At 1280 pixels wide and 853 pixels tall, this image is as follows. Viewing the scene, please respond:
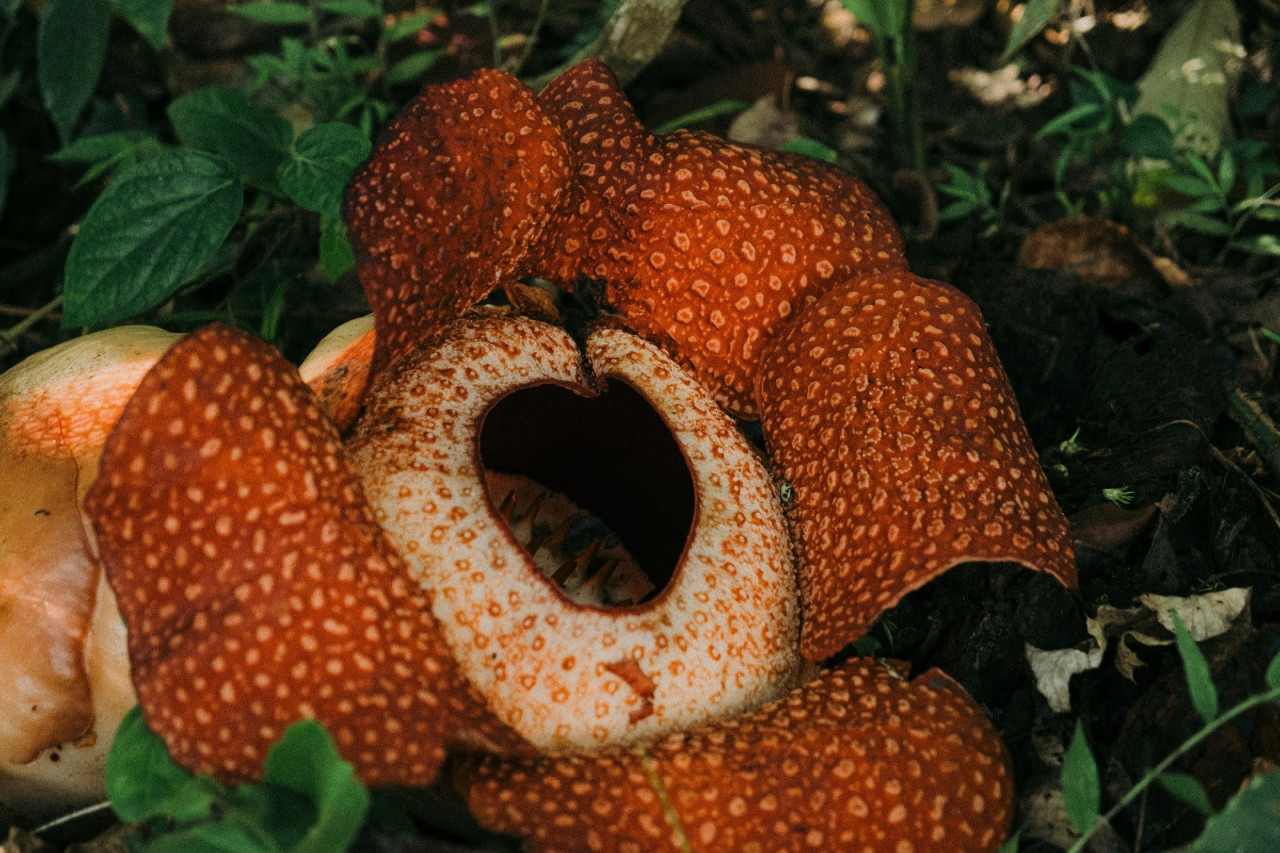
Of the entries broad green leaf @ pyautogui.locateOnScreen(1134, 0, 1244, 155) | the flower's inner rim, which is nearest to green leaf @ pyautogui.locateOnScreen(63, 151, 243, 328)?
the flower's inner rim

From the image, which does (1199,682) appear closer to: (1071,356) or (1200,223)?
(1071,356)

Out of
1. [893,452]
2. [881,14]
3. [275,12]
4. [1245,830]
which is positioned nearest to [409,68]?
[275,12]

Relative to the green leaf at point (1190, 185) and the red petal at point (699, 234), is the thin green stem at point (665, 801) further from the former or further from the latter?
the green leaf at point (1190, 185)

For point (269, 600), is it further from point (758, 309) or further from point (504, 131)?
point (758, 309)

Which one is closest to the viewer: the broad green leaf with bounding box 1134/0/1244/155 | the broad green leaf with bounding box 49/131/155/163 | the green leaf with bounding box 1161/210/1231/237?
the broad green leaf with bounding box 49/131/155/163

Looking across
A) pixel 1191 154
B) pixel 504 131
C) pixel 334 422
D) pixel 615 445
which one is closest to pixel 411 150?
pixel 504 131

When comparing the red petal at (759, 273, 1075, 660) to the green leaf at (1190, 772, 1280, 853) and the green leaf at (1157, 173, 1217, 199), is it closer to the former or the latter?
the green leaf at (1190, 772, 1280, 853)
